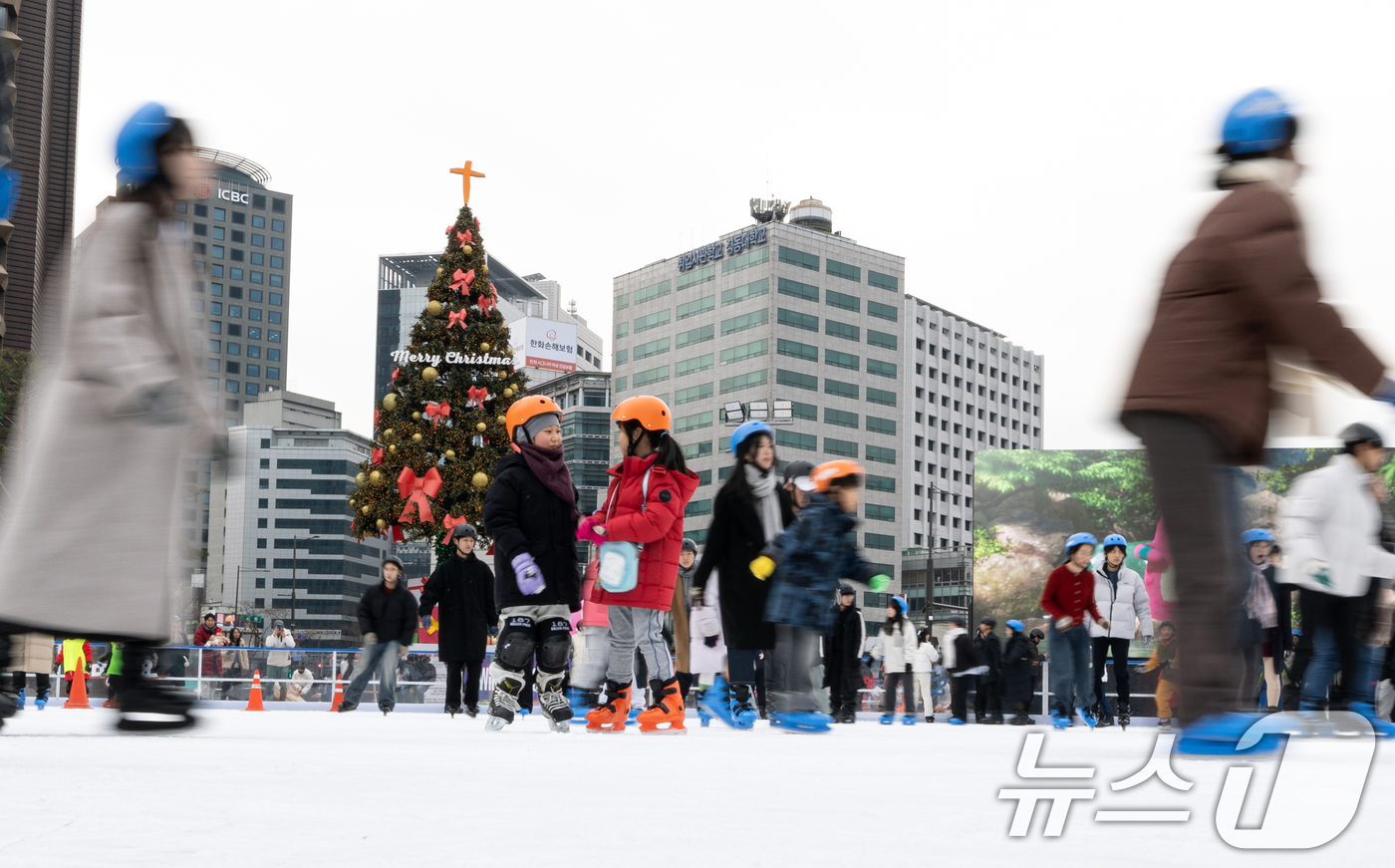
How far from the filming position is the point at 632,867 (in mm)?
2348

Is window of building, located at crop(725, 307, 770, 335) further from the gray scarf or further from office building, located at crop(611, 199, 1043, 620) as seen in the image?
the gray scarf

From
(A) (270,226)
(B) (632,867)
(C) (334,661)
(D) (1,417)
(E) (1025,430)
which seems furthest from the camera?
(A) (270,226)

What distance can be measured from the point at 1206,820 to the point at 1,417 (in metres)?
32.9

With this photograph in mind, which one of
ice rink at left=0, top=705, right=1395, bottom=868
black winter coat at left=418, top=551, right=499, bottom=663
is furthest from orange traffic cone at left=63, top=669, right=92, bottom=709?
ice rink at left=0, top=705, right=1395, bottom=868

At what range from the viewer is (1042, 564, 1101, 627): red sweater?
1119 centimetres

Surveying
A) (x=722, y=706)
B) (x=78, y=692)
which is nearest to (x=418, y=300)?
(x=78, y=692)

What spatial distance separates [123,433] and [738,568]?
15.3 feet

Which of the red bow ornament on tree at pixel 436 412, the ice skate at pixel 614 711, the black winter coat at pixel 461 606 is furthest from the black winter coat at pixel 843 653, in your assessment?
the red bow ornament on tree at pixel 436 412

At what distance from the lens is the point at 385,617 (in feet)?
43.3

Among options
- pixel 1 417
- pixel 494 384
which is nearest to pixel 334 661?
pixel 494 384

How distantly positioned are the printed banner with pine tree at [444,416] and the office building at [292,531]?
12982 centimetres

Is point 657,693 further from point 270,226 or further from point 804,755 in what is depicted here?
point 270,226

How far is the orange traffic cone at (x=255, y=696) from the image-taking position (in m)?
16.9

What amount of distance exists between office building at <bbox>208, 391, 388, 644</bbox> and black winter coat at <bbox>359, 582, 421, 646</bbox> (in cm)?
14228
